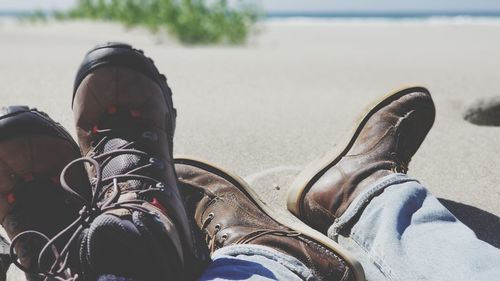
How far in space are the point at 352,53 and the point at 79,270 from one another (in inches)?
164

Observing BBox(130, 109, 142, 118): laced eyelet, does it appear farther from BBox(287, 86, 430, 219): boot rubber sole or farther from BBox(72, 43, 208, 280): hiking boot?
BBox(287, 86, 430, 219): boot rubber sole

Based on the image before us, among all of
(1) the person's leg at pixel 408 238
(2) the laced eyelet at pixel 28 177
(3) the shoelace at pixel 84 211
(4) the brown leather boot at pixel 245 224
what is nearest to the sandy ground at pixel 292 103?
(4) the brown leather boot at pixel 245 224

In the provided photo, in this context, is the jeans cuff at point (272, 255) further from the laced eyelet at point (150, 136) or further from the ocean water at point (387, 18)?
the ocean water at point (387, 18)

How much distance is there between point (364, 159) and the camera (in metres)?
1.68

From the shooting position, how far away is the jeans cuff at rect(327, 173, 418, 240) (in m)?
1.48

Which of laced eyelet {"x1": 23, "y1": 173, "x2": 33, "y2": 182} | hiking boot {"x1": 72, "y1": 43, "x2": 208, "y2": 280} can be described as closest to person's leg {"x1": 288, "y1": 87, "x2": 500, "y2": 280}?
hiking boot {"x1": 72, "y1": 43, "x2": 208, "y2": 280}

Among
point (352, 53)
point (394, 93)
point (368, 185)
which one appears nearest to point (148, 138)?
point (368, 185)

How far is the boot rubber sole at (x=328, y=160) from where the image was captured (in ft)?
5.42

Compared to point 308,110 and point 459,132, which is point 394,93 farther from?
point 308,110

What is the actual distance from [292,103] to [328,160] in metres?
1.17

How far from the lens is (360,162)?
1668 mm

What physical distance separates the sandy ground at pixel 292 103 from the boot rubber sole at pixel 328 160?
0.10 m

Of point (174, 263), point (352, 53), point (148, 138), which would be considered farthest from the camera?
point (352, 53)

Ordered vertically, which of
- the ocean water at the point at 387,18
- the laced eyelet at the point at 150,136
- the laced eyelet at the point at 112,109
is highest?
the laced eyelet at the point at 112,109
